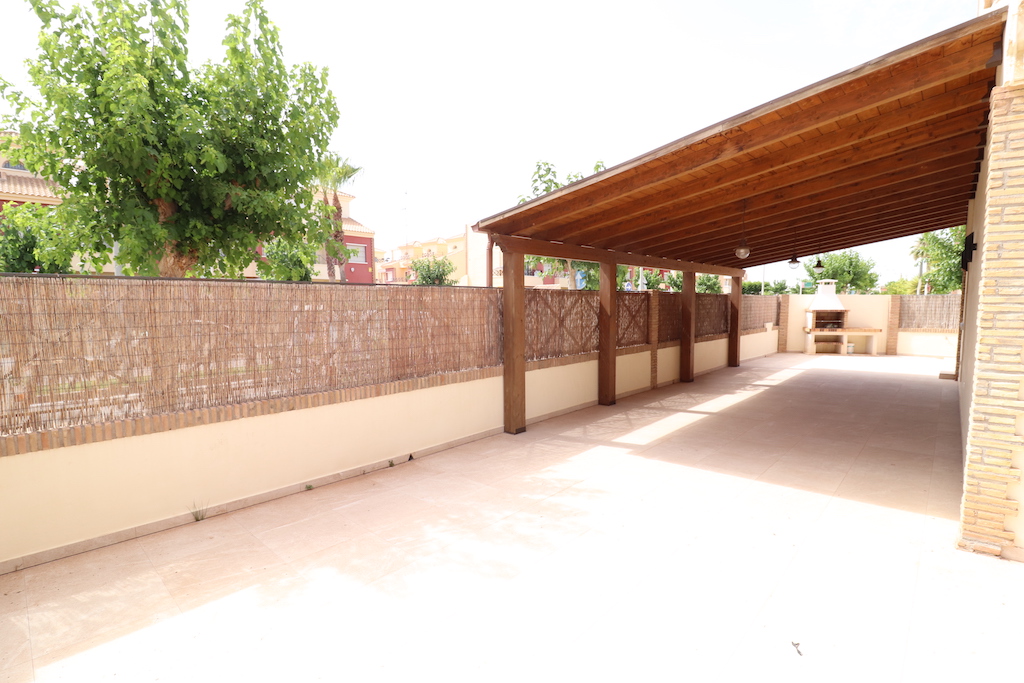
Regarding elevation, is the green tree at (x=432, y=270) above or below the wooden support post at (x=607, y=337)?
above

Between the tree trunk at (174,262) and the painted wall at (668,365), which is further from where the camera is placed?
the painted wall at (668,365)

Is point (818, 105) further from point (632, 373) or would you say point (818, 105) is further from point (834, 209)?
point (632, 373)

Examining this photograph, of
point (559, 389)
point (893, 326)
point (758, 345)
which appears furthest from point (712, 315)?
point (893, 326)

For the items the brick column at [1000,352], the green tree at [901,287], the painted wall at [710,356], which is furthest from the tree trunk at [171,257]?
the green tree at [901,287]

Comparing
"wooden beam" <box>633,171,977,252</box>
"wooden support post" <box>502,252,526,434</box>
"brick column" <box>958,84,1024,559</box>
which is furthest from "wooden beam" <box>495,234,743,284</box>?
"brick column" <box>958,84,1024,559</box>

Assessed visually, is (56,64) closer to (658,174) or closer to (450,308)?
(450,308)

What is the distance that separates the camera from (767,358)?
15531 mm

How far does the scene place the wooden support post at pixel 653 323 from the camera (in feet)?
32.3

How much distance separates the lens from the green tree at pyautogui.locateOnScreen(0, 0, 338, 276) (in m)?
4.55

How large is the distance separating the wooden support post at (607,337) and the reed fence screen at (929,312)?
12698mm

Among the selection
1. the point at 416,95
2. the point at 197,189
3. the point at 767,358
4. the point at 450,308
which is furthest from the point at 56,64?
the point at 416,95

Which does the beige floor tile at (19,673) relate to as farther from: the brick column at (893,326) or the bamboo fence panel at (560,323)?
the brick column at (893,326)

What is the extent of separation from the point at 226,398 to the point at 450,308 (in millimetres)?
2586

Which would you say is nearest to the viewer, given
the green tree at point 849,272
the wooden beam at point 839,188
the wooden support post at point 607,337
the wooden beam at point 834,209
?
the wooden beam at point 839,188
